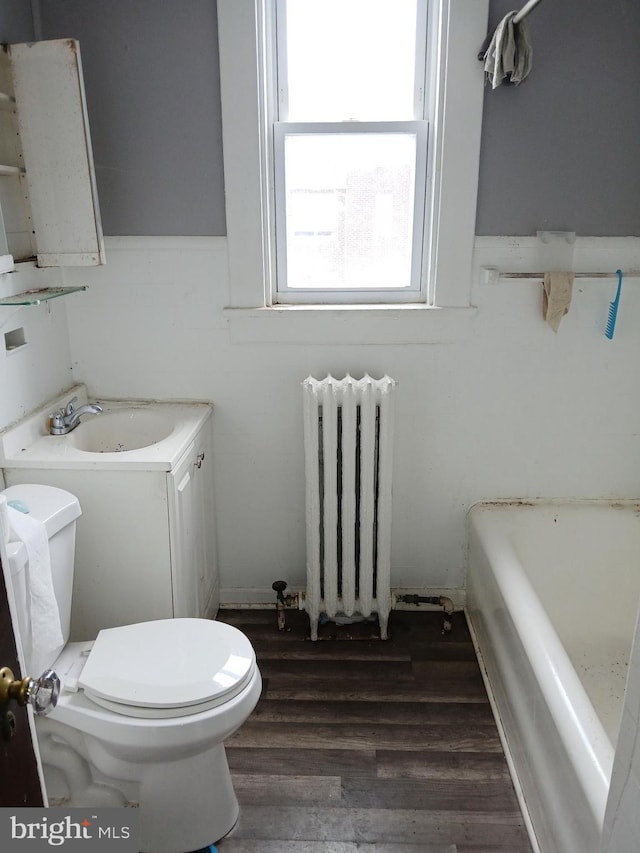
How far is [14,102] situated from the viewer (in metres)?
1.96

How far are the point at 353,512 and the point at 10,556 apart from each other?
1163 millimetres

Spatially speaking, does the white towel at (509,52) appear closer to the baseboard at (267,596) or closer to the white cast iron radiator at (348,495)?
the white cast iron radiator at (348,495)

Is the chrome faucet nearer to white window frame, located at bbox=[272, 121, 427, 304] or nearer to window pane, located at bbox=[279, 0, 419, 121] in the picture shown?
white window frame, located at bbox=[272, 121, 427, 304]

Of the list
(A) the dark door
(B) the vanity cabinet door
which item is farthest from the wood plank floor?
(A) the dark door

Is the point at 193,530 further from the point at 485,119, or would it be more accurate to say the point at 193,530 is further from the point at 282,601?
the point at 485,119

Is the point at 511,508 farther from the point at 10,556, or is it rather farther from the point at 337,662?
the point at 10,556

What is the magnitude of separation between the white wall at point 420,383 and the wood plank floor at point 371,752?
39 cm

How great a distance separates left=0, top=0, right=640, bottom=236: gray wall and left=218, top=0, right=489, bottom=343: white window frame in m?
0.05

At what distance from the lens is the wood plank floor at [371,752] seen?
1.66 metres

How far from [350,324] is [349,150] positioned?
0.57 m

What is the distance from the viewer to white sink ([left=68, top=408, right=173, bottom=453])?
228 cm

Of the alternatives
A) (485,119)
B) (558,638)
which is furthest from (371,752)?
(485,119)

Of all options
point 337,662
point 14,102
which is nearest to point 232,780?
point 337,662

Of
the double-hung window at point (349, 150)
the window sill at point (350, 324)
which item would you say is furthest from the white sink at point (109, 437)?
the double-hung window at point (349, 150)
